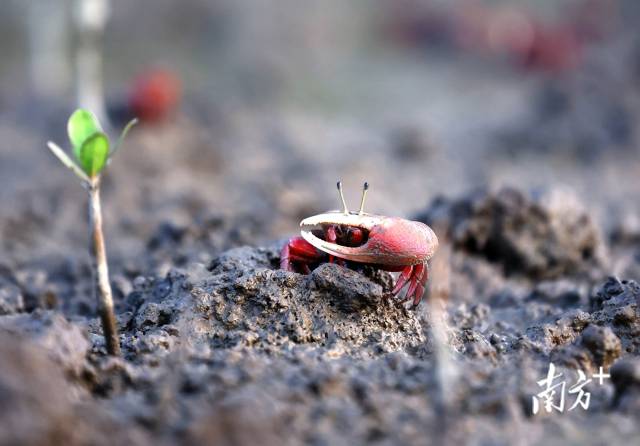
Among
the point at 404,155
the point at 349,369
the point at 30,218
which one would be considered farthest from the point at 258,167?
the point at 349,369

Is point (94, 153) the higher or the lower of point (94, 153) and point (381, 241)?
the higher

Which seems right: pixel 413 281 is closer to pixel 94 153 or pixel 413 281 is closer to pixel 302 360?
pixel 302 360

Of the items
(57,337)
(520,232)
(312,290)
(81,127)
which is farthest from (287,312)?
(520,232)

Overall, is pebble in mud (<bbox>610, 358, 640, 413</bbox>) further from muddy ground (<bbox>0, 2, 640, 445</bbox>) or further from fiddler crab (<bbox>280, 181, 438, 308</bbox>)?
fiddler crab (<bbox>280, 181, 438, 308</bbox>)

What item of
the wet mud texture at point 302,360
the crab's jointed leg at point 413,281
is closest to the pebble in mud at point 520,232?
the wet mud texture at point 302,360

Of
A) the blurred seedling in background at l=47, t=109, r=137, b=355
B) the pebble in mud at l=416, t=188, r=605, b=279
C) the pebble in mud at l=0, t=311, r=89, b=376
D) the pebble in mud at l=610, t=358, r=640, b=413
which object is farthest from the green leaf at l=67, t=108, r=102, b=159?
the pebble in mud at l=416, t=188, r=605, b=279

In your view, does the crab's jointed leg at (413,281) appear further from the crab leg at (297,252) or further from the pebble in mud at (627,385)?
the pebble in mud at (627,385)
